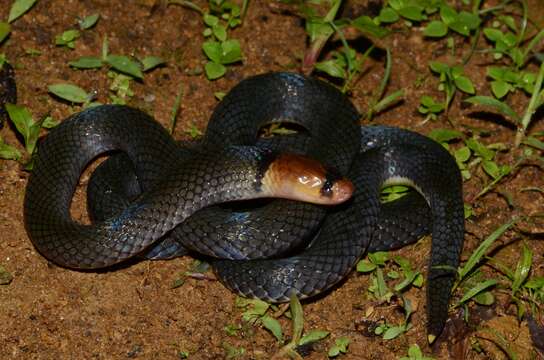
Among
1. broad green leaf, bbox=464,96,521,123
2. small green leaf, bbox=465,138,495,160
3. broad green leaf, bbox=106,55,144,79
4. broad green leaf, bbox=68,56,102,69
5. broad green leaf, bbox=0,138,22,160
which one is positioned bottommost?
broad green leaf, bbox=0,138,22,160

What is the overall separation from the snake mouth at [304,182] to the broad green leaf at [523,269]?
5.49 feet

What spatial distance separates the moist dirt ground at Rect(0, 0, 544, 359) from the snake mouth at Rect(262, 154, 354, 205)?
93 centimetres

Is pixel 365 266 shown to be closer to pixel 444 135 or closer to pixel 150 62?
pixel 444 135

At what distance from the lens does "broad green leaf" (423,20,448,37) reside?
923 centimetres

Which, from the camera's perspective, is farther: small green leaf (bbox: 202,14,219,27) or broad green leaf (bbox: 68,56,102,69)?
small green leaf (bbox: 202,14,219,27)

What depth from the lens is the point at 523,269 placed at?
282 inches

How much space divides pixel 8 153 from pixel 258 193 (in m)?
2.50

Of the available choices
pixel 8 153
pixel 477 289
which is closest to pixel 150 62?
pixel 8 153

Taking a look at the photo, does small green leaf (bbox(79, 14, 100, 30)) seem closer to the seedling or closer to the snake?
the snake

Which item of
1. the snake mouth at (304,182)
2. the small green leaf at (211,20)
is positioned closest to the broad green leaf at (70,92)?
the small green leaf at (211,20)

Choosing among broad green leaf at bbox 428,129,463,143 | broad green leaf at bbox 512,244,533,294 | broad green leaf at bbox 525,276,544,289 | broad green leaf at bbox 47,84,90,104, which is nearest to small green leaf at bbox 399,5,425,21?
broad green leaf at bbox 428,129,463,143

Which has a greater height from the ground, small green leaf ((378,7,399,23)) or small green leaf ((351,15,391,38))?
small green leaf ((351,15,391,38))

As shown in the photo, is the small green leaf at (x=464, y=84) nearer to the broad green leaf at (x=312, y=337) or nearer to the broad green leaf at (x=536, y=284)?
the broad green leaf at (x=536, y=284)

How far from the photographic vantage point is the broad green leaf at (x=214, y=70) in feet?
28.2
